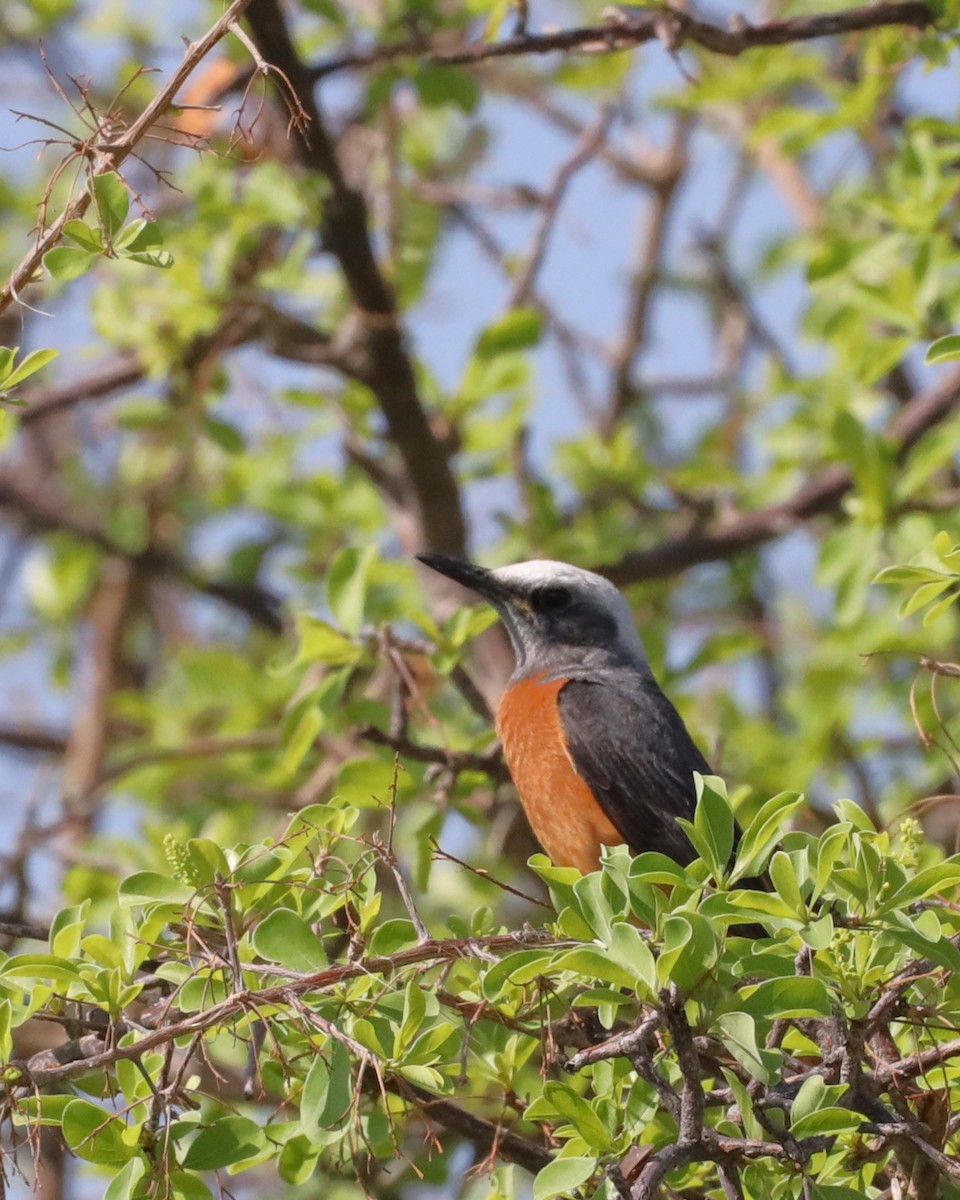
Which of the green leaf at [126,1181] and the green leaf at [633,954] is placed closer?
the green leaf at [633,954]

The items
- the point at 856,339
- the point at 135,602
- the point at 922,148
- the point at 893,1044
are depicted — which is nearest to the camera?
the point at 893,1044

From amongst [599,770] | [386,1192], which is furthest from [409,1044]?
[386,1192]

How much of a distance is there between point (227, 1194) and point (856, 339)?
428 centimetres

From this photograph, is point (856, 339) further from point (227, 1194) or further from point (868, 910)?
point (227, 1194)

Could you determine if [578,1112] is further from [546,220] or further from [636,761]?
[546,220]

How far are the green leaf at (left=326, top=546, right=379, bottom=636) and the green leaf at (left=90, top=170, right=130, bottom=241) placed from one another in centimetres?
175

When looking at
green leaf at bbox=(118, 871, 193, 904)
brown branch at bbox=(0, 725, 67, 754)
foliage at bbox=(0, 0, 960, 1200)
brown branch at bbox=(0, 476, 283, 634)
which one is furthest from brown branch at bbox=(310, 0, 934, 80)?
brown branch at bbox=(0, 725, 67, 754)

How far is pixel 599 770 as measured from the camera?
4539mm

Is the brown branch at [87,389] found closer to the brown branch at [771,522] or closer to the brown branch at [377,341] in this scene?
the brown branch at [377,341]

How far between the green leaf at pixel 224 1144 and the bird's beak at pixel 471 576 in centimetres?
245

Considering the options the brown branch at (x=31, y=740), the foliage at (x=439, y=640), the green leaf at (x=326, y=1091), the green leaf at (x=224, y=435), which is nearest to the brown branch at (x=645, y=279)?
the foliage at (x=439, y=640)

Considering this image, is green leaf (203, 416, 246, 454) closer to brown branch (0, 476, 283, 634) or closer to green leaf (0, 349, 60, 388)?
brown branch (0, 476, 283, 634)

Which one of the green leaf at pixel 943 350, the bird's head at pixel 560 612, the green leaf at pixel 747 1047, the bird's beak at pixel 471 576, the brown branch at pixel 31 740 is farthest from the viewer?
the brown branch at pixel 31 740

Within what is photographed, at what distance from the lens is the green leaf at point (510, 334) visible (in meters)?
5.69
